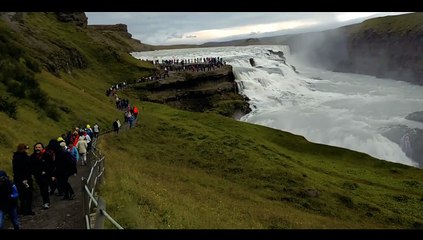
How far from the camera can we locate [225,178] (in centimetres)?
3950

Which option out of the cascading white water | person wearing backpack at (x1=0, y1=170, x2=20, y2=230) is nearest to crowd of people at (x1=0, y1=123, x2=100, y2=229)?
person wearing backpack at (x1=0, y1=170, x2=20, y2=230)

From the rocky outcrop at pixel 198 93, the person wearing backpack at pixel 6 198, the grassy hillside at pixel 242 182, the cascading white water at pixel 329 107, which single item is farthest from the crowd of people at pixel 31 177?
the rocky outcrop at pixel 198 93

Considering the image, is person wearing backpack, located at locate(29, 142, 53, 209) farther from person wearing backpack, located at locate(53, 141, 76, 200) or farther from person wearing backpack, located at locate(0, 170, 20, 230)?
person wearing backpack, located at locate(0, 170, 20, 230)

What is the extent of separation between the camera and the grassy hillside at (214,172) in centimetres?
1965

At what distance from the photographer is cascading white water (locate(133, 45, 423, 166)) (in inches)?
3004

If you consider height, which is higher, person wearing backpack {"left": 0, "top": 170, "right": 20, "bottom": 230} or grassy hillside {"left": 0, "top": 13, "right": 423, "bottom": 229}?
person wearing backpack {"left": 0, "top": 170, "right": 20, "bottom": 230}

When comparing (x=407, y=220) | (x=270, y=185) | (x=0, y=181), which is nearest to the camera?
(x=0, y=181)

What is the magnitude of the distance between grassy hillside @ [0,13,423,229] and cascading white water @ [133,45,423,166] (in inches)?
547

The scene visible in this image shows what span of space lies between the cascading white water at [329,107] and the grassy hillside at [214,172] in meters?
13.9

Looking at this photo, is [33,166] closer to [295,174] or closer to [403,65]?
[295,174]

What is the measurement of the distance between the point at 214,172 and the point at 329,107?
67138mm
